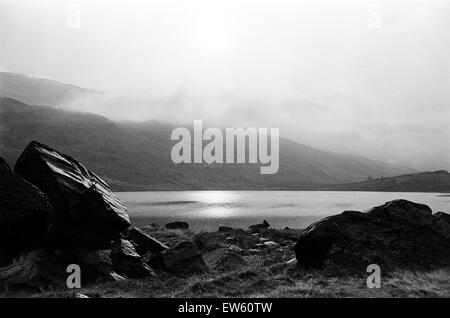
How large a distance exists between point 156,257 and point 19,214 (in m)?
10.4

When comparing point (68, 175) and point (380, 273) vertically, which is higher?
point (68, 175)

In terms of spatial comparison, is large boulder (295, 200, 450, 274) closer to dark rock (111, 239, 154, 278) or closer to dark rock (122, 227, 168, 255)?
dark rock (111, 239, 154, 278)

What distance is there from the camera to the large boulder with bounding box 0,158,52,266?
A: 21141mm

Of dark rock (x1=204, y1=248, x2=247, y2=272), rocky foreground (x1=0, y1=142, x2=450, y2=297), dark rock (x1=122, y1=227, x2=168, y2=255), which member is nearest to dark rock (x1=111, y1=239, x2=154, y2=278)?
rocky foreground (x1=0, y1=142, x2=450, y2=297)

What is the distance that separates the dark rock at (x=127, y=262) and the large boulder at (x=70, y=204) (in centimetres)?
86

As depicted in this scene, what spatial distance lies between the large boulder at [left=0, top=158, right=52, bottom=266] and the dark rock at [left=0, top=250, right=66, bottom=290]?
53.9 inches

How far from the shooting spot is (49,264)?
2439cm

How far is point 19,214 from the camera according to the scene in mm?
21219

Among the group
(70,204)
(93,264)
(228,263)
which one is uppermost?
(70,204)

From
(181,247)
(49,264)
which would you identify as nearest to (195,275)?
(181,247)

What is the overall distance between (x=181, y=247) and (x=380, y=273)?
13532 millimetres

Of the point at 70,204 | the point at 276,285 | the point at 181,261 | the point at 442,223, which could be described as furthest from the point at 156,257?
the point at 442,223

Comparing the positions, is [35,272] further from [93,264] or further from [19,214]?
[19,214]
